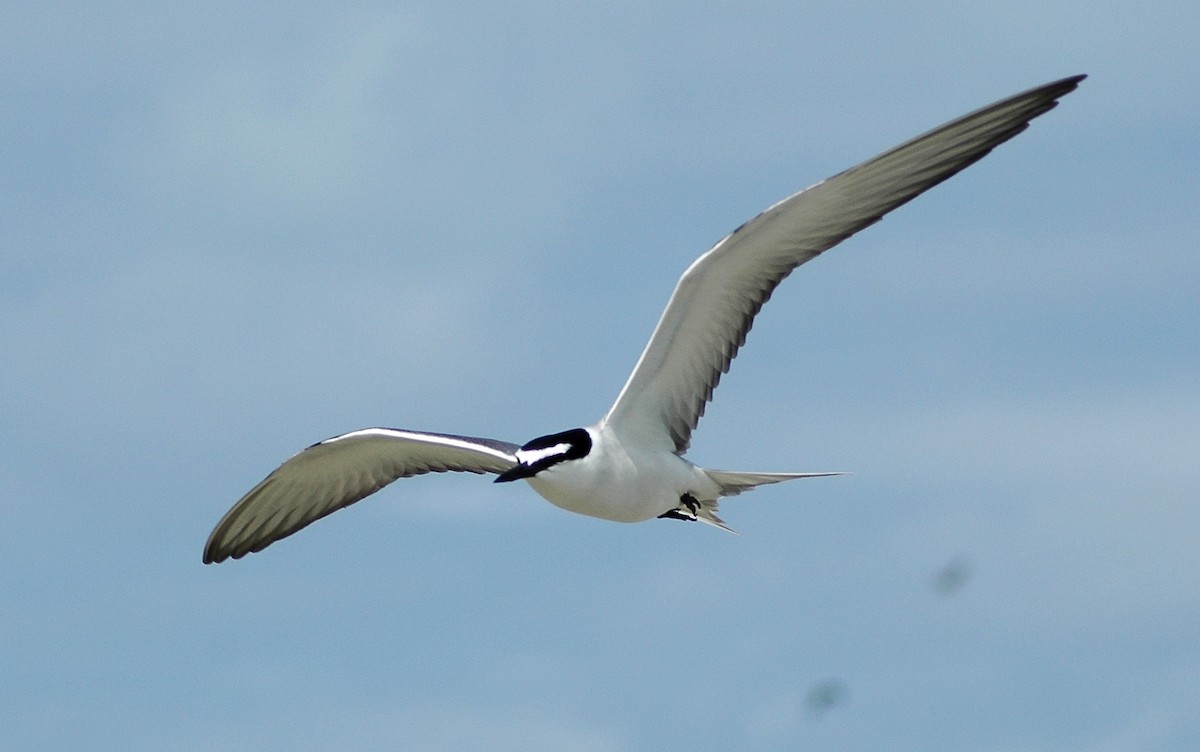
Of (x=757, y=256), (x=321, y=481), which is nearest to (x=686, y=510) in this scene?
(x=757, y=256)

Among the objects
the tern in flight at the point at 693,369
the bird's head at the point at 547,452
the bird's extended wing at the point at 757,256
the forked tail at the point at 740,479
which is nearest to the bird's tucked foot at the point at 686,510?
the tern in flight at the point at 693,369

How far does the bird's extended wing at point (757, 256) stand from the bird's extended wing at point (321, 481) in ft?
5.16

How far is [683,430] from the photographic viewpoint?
1275 cm

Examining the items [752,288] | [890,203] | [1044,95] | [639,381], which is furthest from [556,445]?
[1044,95]

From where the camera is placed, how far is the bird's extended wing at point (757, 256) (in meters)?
11.2

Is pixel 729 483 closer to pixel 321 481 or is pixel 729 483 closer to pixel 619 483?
pixel 619 483

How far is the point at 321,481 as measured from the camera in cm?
1416

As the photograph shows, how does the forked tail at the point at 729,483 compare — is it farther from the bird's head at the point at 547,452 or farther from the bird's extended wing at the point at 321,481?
the bird's extended wing at the point at 321,481

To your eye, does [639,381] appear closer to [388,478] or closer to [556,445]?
[556,445]

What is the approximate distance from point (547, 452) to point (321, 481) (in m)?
3.31

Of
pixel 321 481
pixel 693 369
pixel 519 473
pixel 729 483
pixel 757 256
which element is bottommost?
pixel 519 473

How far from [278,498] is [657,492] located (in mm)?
3734

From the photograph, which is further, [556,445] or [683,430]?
[683,430]

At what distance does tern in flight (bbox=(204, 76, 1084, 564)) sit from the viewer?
11.3m
